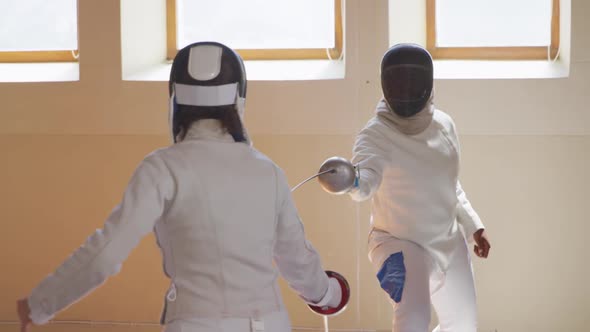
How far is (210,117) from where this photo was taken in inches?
89.2

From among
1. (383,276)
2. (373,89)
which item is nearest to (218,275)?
(383,276)

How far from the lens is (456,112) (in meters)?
4.18

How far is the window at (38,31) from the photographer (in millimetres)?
4773

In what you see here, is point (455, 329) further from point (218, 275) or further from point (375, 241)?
point (218, 275)

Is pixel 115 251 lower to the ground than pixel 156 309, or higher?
higher

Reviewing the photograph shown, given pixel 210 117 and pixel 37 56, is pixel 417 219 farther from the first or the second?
pixel 37 56

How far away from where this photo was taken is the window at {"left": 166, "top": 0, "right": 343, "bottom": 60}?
464 cm

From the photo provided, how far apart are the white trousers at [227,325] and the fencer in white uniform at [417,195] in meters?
0.83

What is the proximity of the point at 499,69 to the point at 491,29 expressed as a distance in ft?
0.83

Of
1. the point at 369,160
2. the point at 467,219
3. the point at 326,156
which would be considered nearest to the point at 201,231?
the point at 369,160

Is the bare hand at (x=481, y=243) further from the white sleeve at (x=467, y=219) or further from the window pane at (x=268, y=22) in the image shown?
the window pane at (x=268, y=22)

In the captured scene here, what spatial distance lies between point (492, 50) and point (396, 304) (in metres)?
1.95

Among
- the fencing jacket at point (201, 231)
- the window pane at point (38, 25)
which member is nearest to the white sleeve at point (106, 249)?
the fencing jacket at point (201, 231)

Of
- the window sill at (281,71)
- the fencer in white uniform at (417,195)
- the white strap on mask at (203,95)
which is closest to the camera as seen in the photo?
the white strap on mask at (203,95)
